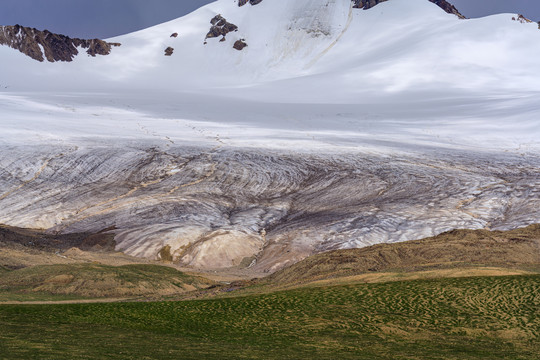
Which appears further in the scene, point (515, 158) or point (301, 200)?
point (515, 158)

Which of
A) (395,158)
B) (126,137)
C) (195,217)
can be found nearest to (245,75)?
(126,137)

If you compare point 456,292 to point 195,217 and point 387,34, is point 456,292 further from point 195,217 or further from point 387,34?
point 387,34

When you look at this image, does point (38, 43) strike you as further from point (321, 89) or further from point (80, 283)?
point (80, 283)

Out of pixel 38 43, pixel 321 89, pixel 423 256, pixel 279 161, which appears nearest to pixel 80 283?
pixel 423 256

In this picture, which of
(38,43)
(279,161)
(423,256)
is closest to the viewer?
(423,256)

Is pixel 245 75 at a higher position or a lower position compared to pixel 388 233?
higher

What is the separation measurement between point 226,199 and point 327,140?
27462mm

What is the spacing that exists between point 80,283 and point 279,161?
46.9m

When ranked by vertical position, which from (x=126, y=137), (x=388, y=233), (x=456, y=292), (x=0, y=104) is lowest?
(x=388, y=233)

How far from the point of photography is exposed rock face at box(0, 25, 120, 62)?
18838 centimetres

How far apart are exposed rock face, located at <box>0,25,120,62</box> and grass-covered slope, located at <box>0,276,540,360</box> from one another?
569 feet

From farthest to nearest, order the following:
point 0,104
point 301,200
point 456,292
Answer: point 0,104 < point 301,200 < point 456,292

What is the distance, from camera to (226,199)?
76125 mm

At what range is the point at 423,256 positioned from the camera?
150 ft
